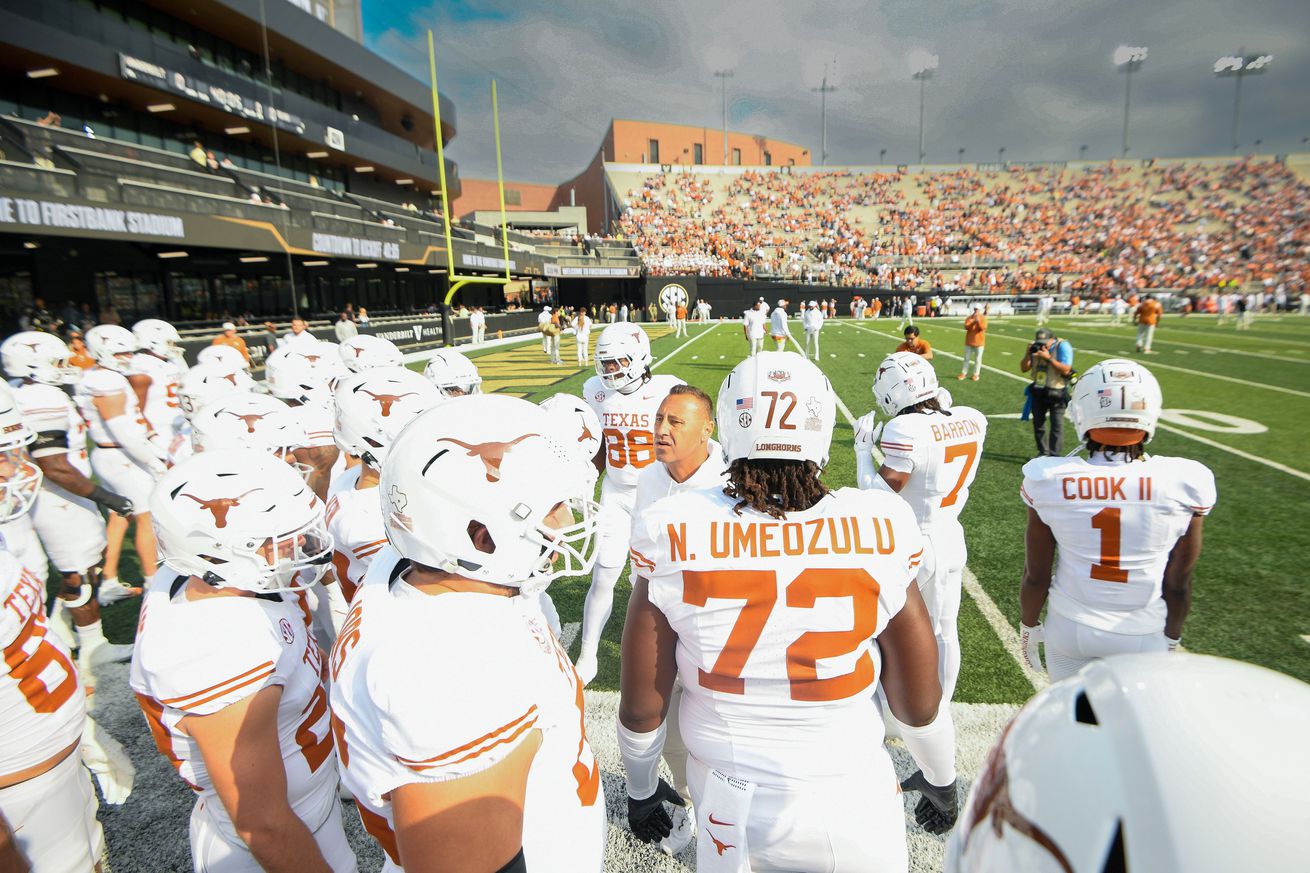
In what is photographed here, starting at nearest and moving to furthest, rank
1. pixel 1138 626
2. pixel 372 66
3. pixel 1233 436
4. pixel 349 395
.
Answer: pixel 1138 626, pixel 349 395, pixel 1233 436, pixel 372 66

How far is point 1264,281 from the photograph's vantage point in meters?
45.1

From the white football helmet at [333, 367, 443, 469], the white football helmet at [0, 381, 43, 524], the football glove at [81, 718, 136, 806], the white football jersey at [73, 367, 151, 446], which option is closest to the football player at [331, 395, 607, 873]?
the white football helmet at [333, 367, 443, 469]

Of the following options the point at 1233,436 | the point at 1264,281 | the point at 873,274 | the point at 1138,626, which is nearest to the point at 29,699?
Answer: the point at 1138,626

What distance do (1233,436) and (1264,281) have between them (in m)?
49.0

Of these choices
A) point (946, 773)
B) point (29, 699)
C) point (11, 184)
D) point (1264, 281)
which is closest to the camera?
point (29, 699)

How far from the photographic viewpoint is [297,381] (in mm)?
6102

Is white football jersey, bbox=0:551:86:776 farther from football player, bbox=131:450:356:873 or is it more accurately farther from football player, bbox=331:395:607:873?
football player, bbox=331:395:607:873

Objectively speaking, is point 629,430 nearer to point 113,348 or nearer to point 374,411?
point 374,411

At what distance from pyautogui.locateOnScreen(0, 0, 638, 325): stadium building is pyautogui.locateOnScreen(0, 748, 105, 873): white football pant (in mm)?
15606

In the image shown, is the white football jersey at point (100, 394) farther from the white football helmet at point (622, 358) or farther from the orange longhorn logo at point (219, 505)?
the orange longhorn logo at point (219, 505)

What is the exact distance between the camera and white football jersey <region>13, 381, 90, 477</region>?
4852 millimetres

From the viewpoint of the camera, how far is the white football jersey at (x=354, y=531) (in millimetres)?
2850

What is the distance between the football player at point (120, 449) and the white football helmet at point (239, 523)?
479 cm

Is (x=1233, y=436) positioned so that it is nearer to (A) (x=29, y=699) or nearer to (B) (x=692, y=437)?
(B) (x=692, y=437)
